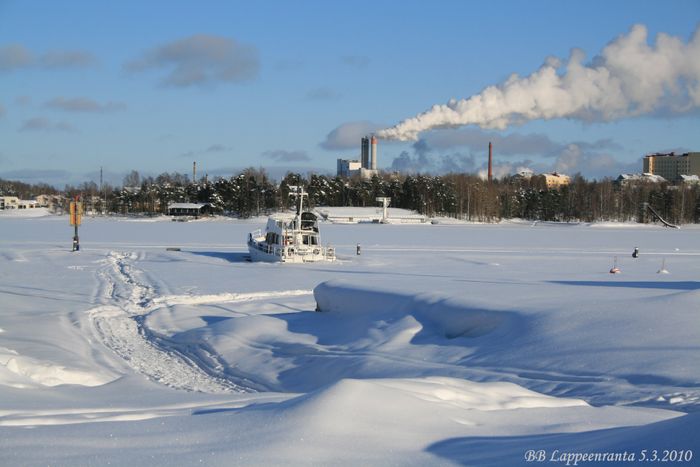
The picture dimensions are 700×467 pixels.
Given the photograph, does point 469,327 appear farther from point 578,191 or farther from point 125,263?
point 578,191

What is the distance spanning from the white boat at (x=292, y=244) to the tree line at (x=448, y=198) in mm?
80353

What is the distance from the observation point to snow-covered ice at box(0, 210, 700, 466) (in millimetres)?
5680

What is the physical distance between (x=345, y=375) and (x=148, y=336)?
6.49 metres

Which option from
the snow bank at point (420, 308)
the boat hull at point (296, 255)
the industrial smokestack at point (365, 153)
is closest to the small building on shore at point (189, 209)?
the industrial smokestack at point (365, 153)

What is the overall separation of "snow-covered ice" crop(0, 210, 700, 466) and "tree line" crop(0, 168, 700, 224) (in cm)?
10295

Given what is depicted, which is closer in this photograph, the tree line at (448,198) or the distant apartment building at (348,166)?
the tree line at (448,198)

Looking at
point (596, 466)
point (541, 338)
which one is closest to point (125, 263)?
point (541, 338)

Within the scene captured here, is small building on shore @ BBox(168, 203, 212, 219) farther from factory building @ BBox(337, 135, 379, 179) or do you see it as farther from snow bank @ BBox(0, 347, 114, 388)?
snow bank @ BBox(0, 347, 114, 388)

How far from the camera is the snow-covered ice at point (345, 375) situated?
224 inches

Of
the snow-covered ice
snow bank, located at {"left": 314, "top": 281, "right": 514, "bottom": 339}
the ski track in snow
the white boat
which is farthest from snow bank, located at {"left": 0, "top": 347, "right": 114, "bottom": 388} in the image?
the white boat

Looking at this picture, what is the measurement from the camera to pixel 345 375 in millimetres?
11047

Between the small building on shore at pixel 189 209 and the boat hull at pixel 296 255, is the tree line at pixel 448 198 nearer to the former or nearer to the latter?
the small building on shore at pixel 189 209

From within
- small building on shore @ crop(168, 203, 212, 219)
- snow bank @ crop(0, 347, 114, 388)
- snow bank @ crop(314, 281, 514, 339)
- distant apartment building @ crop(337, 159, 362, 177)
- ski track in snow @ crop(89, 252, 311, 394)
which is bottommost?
ski track in snow @ crop(89, 252, 311, 394)

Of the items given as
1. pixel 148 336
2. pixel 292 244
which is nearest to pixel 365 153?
pixel 292 244
